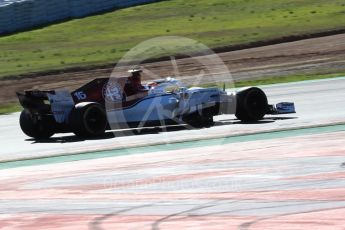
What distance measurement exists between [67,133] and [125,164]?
5719 millimetres

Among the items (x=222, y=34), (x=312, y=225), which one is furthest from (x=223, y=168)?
(x=222, y=34)

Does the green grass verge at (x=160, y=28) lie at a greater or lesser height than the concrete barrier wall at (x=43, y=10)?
lesser

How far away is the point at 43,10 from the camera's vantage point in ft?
140

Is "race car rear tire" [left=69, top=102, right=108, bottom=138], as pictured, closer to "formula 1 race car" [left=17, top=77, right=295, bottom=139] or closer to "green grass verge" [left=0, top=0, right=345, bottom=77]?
"formula 1 race car" [left=17, top=77, right=295, bottom=139]

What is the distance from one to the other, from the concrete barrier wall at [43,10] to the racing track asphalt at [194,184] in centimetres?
2350

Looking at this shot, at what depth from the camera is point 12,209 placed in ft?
35.9

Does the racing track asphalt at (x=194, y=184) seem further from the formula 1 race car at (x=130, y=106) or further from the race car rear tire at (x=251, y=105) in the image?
the race car rear tire at (x=251, y=105)

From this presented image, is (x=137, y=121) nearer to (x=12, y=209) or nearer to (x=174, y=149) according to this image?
(x=174, y=149)

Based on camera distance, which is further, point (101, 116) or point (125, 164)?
point (101, 116)

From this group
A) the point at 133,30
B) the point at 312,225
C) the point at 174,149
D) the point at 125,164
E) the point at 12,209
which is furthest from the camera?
the point at 133,30

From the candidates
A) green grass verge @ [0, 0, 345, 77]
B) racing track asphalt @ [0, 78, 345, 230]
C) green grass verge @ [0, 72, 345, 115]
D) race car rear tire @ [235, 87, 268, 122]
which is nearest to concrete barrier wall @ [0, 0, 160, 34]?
green grass verge @ [0, 0, 345, 77]

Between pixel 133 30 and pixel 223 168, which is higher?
pixel 133 30

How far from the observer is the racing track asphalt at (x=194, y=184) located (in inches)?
372

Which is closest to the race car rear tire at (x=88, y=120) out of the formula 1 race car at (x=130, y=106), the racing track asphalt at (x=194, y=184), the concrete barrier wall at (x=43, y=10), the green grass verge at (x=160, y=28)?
the formula 1 race car at (x=130, y=106)
